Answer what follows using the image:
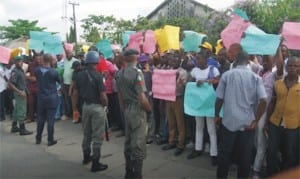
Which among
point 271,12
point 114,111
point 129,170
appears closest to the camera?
point 129,170

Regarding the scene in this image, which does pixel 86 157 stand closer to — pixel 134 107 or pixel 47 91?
pixel 134 107

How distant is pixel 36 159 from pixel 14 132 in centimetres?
318

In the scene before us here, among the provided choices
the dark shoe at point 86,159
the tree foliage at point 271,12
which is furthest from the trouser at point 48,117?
the tree foliage at point 271,12

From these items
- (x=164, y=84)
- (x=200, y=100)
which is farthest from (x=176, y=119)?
(x=200, y=100)

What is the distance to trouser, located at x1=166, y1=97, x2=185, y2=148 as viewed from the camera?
809 centimetres

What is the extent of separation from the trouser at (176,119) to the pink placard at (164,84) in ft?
0.39

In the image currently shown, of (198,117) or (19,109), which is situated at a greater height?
(198,117)

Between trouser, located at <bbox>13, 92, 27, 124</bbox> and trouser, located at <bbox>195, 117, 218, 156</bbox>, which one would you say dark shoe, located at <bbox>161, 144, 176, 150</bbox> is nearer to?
trouser, located at <bbox>195, 117, 218, 156</bbox>

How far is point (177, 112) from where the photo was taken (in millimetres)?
8125

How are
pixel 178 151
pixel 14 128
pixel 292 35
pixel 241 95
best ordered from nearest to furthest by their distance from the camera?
pixel 241 95
pixel 292 35
pixel 178 151
pixel 14 128

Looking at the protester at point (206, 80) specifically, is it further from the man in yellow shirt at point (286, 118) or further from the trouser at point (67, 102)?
the trouser at point (67, 102)

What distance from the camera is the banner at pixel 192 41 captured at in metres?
8.41

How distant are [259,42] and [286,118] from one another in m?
1.11

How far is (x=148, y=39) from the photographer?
971 centimetres
